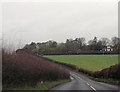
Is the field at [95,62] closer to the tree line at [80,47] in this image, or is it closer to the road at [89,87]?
the tree line at [80,47]

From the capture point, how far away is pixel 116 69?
33.1 metres

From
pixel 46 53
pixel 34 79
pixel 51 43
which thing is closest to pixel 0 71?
pixel 34 79

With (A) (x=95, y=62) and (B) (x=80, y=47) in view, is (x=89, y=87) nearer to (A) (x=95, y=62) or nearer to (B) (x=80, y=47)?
(A) (x=95, y=62)

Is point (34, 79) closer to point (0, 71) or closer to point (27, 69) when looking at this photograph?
point (27, 69)

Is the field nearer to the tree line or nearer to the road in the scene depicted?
the tree line

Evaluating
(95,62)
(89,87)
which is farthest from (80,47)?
(89,87)

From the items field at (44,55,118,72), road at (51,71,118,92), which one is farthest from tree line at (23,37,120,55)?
road at (51,71,118,92)

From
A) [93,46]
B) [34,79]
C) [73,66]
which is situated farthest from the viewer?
[93,46]

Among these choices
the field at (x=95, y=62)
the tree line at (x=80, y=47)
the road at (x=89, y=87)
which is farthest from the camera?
the tree line at (x=80, y=47)

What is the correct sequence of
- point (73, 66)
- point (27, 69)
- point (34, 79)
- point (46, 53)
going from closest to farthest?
point (27, 69) < point (34, 79) < point (73, 66) < point (46, 53)

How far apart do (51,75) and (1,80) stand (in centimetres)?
1799

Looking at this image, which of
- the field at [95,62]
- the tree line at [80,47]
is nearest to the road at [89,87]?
the field at [95,62]

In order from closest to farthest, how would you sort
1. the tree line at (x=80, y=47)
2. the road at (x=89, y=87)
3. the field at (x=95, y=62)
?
the road at (x=89, y=87)
the field at (x=95, y=62)
the tree line at (x=80, y=47)

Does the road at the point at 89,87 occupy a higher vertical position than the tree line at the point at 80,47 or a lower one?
lower
